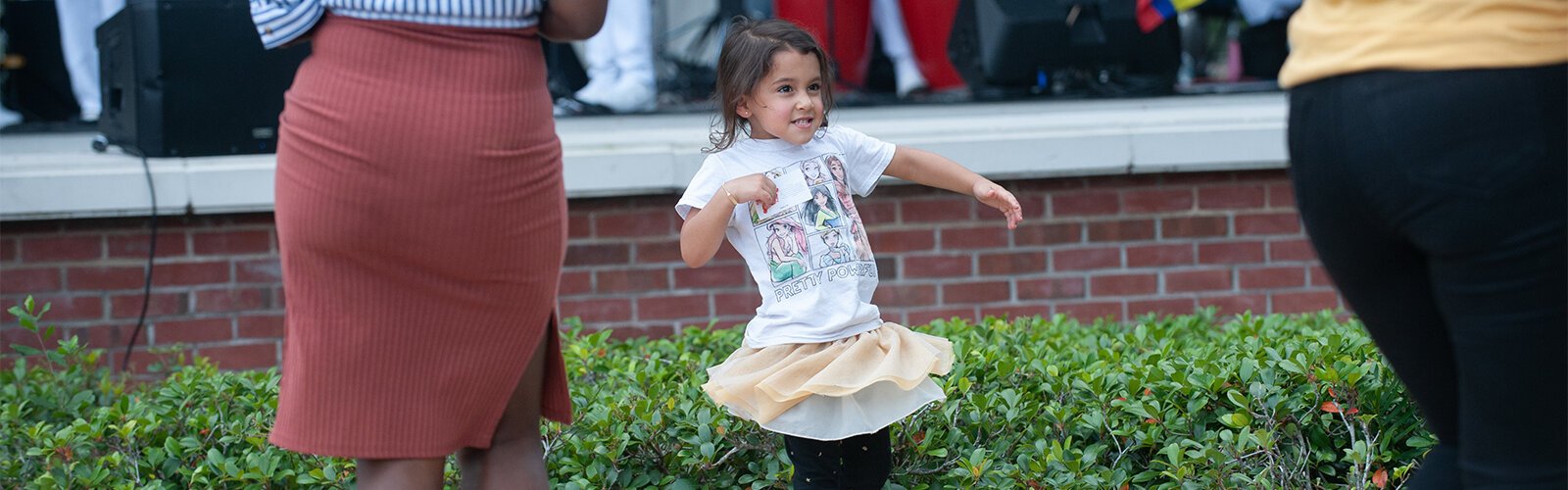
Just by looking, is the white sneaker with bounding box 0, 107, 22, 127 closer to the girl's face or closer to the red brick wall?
the red brick wall

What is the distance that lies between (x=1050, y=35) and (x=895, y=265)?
120 centimetres

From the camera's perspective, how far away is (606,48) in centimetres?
563

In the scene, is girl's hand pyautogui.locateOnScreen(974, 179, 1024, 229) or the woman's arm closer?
the woman's arm

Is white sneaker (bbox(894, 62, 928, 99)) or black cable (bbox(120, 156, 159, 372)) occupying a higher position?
white sneaker (bbox(894, 62, 928, 99))

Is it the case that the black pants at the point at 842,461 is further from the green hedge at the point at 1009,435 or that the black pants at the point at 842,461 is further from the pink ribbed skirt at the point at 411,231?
the pink ribbed skirt at the point at 411,231

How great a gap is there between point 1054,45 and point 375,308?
391 centimetres

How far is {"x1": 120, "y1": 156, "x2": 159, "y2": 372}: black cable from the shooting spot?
4.39m

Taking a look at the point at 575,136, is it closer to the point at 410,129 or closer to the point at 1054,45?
the point at 1054,45

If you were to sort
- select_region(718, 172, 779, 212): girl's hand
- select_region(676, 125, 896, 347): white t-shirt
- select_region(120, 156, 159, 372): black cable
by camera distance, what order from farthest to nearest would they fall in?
select_region(120, 156, 159, 372): black cable → select_region(676, 125, 896, 347): white t-shirt → select_region(718, 172, 779, 212): girl's hand

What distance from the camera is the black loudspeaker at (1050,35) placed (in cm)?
541

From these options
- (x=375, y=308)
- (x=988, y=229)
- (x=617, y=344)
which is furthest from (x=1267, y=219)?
(x=375, y=308)

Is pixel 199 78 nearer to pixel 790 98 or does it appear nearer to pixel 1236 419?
pixel 790 98

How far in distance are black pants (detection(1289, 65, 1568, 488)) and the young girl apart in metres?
0.86

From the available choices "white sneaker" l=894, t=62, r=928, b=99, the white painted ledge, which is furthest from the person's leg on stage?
the white painted ledge
